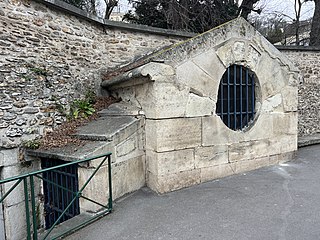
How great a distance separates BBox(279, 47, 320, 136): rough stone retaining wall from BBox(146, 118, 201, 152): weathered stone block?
263 inches

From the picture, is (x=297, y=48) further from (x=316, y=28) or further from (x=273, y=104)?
(x=273, y=104)

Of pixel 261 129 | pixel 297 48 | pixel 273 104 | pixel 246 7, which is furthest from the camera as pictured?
pixel 246 7

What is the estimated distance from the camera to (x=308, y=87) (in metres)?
9.81

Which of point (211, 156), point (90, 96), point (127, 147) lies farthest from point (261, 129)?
point (90, 96)

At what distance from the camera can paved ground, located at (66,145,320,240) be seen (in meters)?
3.16

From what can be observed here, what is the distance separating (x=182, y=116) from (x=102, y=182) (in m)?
1.68

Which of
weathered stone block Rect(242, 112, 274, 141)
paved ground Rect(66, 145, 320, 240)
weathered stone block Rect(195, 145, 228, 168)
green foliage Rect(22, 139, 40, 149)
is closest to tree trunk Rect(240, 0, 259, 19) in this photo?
weathered stone block Rect(242, 112, 274, 141)

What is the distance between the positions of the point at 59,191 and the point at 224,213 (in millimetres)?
2631

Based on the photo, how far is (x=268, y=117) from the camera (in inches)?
227

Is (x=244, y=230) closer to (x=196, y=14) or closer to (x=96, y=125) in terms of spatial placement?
(x=96, y=125)

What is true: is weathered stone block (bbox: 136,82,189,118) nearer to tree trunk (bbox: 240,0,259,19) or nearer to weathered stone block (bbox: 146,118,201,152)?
weathered stone block (bbox: 146,118,201,152)

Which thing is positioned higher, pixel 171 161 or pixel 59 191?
pixel 171 161

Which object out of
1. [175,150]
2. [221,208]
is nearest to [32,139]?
[175,150]

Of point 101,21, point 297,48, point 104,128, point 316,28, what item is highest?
point 316,28
